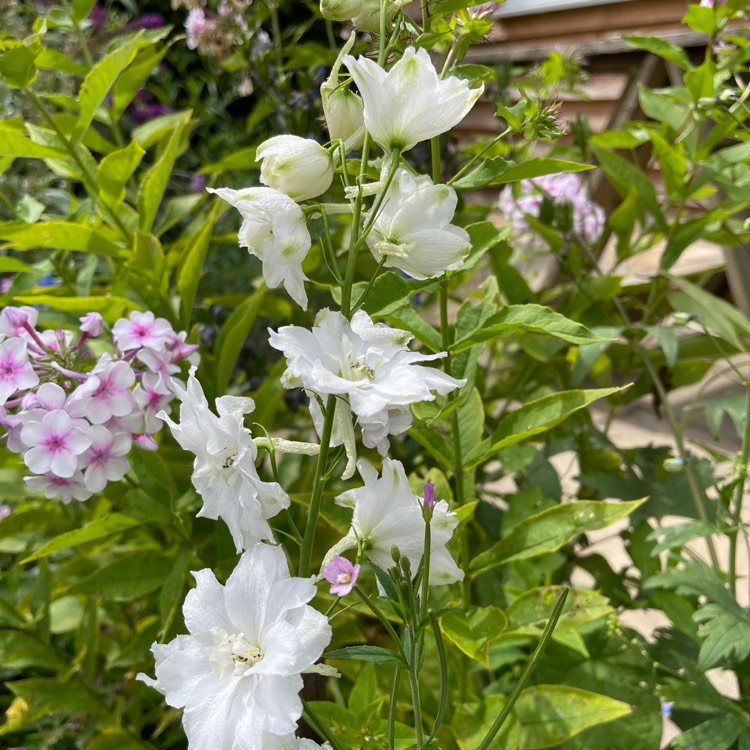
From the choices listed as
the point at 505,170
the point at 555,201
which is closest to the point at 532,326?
the point at 505,170

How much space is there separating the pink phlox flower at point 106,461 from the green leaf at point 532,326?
0.30 meters

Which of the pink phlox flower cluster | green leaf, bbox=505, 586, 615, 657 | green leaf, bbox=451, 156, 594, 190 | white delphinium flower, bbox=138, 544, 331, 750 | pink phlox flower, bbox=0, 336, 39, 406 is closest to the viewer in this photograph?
white delphinium flower, bbox=138, 544, 331, 750

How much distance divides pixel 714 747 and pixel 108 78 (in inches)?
36.1

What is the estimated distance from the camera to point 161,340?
0.73 metres

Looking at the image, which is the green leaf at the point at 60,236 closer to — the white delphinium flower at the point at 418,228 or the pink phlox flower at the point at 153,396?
the pink phlox flower at the point at 153,396

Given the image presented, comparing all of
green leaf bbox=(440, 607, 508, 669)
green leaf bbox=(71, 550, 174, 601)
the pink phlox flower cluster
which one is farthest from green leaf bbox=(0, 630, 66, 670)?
the pink phlox flower cluster

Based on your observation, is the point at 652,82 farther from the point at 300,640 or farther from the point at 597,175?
the point at 300,640

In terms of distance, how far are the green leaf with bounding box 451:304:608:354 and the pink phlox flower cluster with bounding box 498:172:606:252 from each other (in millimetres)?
591

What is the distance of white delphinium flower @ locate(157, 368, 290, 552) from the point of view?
0.38m

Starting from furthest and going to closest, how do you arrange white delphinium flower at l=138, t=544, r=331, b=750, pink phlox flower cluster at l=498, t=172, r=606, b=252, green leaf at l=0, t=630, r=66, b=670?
pink phlox flower cluster at l=498, t=172, r=606, b=252 < green leaf at l=0, t=630, r=66, b=670 < white delphinium flower at l=138, t=544, r=331, b=750

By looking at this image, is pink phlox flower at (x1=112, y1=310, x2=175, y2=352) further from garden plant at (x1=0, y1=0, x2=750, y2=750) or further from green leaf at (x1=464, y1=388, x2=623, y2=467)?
green leaf at (x1=464, y1=388, x2=623, y2=467)

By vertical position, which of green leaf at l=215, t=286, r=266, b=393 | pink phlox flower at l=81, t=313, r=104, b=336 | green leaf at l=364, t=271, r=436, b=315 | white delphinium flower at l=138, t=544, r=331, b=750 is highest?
green leaf at l=364, t=271, r=436, b=315

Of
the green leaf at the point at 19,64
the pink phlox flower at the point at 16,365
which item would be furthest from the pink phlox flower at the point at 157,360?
the green leaf at the point at 19,64

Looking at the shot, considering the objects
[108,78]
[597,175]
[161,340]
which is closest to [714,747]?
[161,340]
